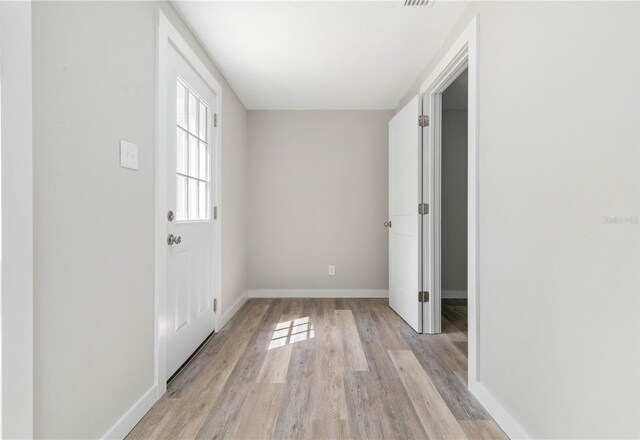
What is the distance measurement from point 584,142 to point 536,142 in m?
0.24

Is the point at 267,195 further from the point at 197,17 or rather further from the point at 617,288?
the point at 617,288

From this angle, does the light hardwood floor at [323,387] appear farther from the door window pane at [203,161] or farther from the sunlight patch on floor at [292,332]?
the door window pane at [203,161]

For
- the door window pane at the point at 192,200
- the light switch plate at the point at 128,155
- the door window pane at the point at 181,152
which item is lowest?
the door window pane at the point at 192,200

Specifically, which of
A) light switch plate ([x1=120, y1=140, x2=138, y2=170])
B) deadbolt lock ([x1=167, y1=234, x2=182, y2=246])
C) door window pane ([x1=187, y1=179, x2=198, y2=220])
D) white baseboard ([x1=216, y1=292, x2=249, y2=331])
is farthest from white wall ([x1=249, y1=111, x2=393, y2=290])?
light switch plate ([x1=120, y1=140, x2=138, y2=170])

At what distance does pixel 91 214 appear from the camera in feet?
4.00

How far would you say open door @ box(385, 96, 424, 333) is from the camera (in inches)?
106

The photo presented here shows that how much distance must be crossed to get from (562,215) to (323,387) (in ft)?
4.75

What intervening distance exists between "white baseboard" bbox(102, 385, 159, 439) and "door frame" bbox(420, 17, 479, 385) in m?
1.71

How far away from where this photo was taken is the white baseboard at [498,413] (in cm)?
136

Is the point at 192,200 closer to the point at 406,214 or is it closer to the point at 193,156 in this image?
the point at 193,156

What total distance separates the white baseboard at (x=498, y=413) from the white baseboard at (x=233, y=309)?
199 cm

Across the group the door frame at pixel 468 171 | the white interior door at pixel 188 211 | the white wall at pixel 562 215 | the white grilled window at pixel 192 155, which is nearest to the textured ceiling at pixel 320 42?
the door frame at pixel 468 171

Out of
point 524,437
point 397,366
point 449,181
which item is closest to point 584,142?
point 524,437

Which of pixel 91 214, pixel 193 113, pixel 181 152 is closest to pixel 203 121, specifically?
pixel 193 113
